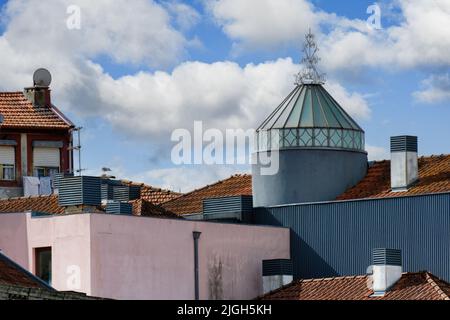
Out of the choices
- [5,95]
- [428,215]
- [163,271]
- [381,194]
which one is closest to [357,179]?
[381,194]

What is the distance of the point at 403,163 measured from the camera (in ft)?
176

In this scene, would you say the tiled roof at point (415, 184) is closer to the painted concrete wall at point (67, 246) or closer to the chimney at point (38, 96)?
the painted concrete wall at point (67, 246)

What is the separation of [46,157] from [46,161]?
10.5 inches

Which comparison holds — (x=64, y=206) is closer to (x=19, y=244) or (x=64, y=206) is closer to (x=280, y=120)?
(x=19, y=244)

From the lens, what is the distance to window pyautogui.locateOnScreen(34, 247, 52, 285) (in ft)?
160

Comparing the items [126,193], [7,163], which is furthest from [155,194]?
[7,163]

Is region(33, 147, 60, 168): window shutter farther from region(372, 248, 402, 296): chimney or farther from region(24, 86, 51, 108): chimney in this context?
region(372, 248, 402, 296): chimney

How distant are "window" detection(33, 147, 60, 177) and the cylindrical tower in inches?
969

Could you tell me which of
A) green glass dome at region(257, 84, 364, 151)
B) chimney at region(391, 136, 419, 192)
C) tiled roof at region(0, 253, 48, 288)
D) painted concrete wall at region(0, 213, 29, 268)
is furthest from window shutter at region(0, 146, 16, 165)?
tiled roof at region(0, 253, 48, 288)

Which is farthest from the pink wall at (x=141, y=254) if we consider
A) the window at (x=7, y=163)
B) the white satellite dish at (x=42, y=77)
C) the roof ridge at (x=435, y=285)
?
the white satellite dish at (x=42, y=77)

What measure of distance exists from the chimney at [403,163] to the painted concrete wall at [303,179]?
2.49 m

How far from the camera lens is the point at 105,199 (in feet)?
185

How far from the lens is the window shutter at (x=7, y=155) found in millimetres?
78000

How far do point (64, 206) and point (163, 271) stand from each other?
4193 mm
